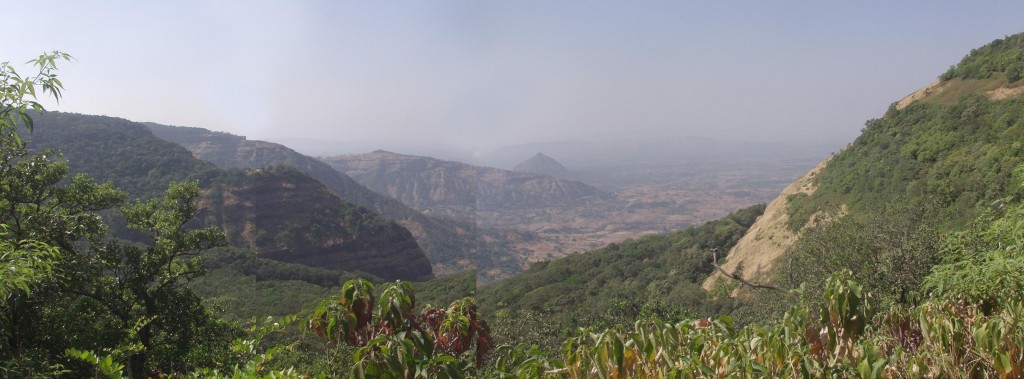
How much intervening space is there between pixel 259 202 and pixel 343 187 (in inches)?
2852

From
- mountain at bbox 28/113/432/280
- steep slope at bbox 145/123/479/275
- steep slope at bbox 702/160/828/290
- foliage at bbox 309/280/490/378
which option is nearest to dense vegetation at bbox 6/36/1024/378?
foliage at bbox 309/280/490/378

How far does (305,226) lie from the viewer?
76.9 metres

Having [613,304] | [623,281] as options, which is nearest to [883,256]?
[613,304]

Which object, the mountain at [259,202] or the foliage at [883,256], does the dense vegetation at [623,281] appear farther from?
the mountain at [259,202]

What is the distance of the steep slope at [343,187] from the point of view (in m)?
109

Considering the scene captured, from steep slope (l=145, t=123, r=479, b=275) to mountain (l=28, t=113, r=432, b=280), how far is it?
13958 mm

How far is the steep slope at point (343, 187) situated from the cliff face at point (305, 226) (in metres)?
12.8

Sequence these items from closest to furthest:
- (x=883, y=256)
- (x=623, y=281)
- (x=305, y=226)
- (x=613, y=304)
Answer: (x=883, y=256)
(x=613, y=304)
(x=623, y=281)
(x=305, y=226)

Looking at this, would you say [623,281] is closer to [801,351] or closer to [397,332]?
[801,351]

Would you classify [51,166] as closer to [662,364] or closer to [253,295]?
[662,364]

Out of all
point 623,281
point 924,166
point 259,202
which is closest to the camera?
point 924,166

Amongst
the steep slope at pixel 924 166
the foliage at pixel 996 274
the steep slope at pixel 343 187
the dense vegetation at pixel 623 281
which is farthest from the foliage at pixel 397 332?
the steep slope at pixel 343 187

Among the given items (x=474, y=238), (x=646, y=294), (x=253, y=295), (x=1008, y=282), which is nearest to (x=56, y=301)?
(x=1008, y=282)

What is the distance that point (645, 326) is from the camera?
4008mm
